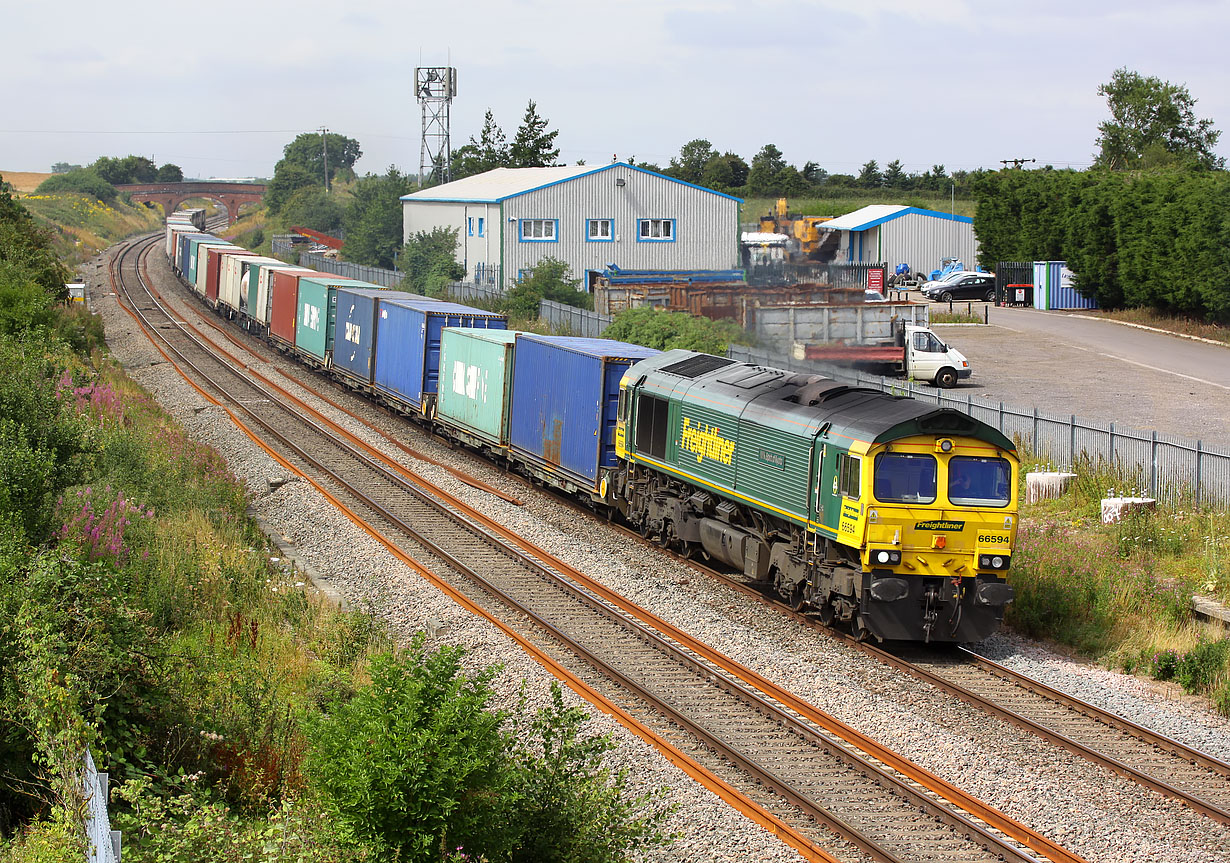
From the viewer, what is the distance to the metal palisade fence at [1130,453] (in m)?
18.5

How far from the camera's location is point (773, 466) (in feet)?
52.2

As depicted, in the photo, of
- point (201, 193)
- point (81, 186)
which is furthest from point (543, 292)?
point (81, 186)

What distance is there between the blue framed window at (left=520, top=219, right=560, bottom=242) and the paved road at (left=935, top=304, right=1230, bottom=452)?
17.7 meters

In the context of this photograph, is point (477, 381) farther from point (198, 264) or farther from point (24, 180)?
point (24, 180)

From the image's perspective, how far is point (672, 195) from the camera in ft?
180

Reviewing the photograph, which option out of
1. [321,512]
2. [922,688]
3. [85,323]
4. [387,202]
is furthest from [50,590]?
[387,202]

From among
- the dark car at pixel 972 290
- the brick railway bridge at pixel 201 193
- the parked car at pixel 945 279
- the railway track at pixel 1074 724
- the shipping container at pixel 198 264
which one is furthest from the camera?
the brick railway bridge at pixel 201 193

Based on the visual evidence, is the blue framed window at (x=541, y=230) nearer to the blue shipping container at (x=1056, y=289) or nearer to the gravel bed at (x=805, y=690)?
the blue shipping container at (x=1056, y=289)

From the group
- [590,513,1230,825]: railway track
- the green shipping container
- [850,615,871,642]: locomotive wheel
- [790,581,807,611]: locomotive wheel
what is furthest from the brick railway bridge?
[590,513,1230,825]: railway track

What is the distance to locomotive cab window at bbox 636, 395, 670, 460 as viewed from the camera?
18984mm

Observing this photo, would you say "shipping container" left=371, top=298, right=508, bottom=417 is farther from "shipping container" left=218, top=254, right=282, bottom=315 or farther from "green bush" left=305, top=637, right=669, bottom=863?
"green bush" left=305, top=637, right=669, bottom=863

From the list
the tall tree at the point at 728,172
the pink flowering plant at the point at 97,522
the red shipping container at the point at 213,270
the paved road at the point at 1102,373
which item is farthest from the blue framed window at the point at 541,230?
the tall tree at the point at 728,172

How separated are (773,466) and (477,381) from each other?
11966mm

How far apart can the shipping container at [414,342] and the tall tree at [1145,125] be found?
209 ft
